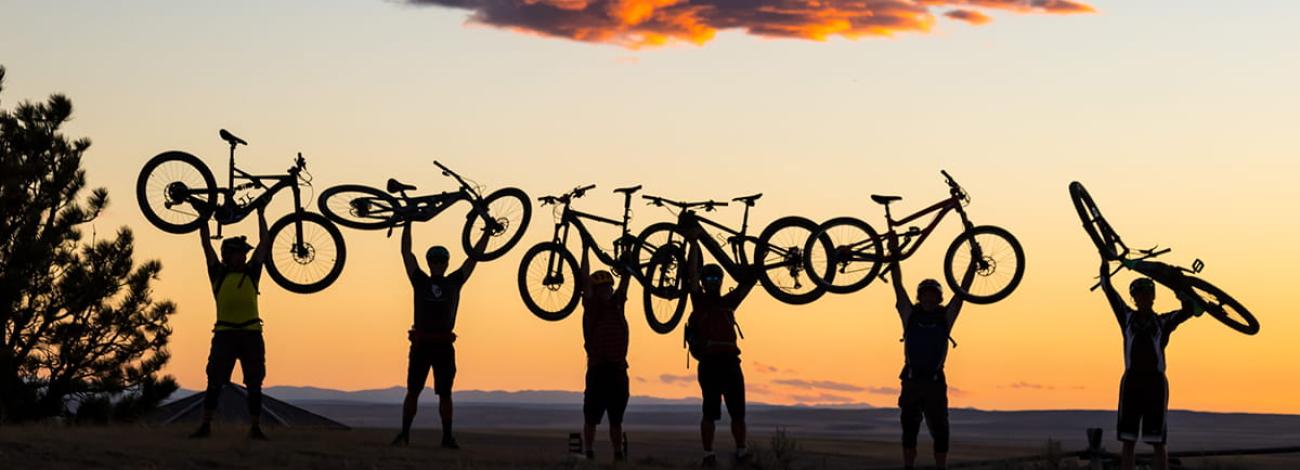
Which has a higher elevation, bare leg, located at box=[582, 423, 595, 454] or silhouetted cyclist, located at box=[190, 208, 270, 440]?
silhouetted cyclist, located at box=[190, 208, 270, 440]

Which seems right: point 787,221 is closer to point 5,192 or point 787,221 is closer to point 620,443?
point 620,443

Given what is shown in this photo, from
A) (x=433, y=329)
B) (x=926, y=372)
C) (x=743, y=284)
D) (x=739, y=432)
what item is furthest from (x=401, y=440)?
(x=926, y=372)

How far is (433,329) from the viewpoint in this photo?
21.1m

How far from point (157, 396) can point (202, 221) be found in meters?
9.23

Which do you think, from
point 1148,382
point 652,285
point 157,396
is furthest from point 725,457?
point 157,396

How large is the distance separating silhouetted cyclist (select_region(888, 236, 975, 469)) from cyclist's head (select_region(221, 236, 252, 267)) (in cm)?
755

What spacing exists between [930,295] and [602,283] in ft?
13.1

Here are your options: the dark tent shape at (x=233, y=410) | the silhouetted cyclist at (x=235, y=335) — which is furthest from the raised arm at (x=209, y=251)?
the dark tent shape at (x=233, y=410)

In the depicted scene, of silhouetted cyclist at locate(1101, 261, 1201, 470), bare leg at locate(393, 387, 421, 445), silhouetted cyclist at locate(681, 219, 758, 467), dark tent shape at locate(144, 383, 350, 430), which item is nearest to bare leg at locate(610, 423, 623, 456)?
silhouetted cyclist at locate(681, 219, 758, 467)

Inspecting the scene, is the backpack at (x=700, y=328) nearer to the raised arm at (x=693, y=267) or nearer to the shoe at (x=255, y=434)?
the raised arm at (x=693, y=267)

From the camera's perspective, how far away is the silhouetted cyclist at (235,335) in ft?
67.2

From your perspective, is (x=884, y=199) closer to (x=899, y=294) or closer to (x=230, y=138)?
(x=899, y=294)

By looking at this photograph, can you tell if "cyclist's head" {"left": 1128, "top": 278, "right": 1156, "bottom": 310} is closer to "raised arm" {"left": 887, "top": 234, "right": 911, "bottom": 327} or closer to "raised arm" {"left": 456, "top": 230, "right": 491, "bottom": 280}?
"raised arm" {"left": 887, "top": 234, "right": 911, "bottom": 327}

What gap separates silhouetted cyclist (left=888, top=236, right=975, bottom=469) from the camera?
64.0ft
